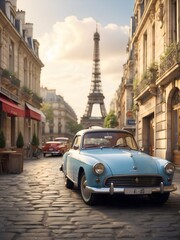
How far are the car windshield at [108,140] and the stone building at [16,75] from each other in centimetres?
974

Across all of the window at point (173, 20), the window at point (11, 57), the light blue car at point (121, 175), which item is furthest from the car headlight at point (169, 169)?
the window at point (11, 57)

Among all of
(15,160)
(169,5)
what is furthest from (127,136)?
(169,5)

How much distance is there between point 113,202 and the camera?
23.0ft

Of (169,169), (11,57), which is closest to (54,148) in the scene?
(11,57)

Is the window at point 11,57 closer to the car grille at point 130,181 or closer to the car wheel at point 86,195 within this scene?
the car wheel at point 86,195

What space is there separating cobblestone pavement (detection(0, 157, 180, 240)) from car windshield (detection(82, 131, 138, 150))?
3.83ft

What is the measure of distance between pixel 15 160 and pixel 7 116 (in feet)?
40.0

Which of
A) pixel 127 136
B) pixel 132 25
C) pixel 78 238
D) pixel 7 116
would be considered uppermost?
pixel 132 25

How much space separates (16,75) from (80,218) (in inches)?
896

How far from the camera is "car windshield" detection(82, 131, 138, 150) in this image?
816 centimetres

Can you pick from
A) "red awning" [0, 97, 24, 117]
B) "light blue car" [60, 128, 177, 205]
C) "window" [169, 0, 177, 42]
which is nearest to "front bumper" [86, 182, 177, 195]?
"light blue car" [60, 128, 177, 205]

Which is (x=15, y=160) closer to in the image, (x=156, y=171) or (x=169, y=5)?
(x=156, y=171)

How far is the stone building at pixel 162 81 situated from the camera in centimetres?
1611

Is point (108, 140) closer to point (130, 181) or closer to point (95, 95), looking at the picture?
point (130, 181)
